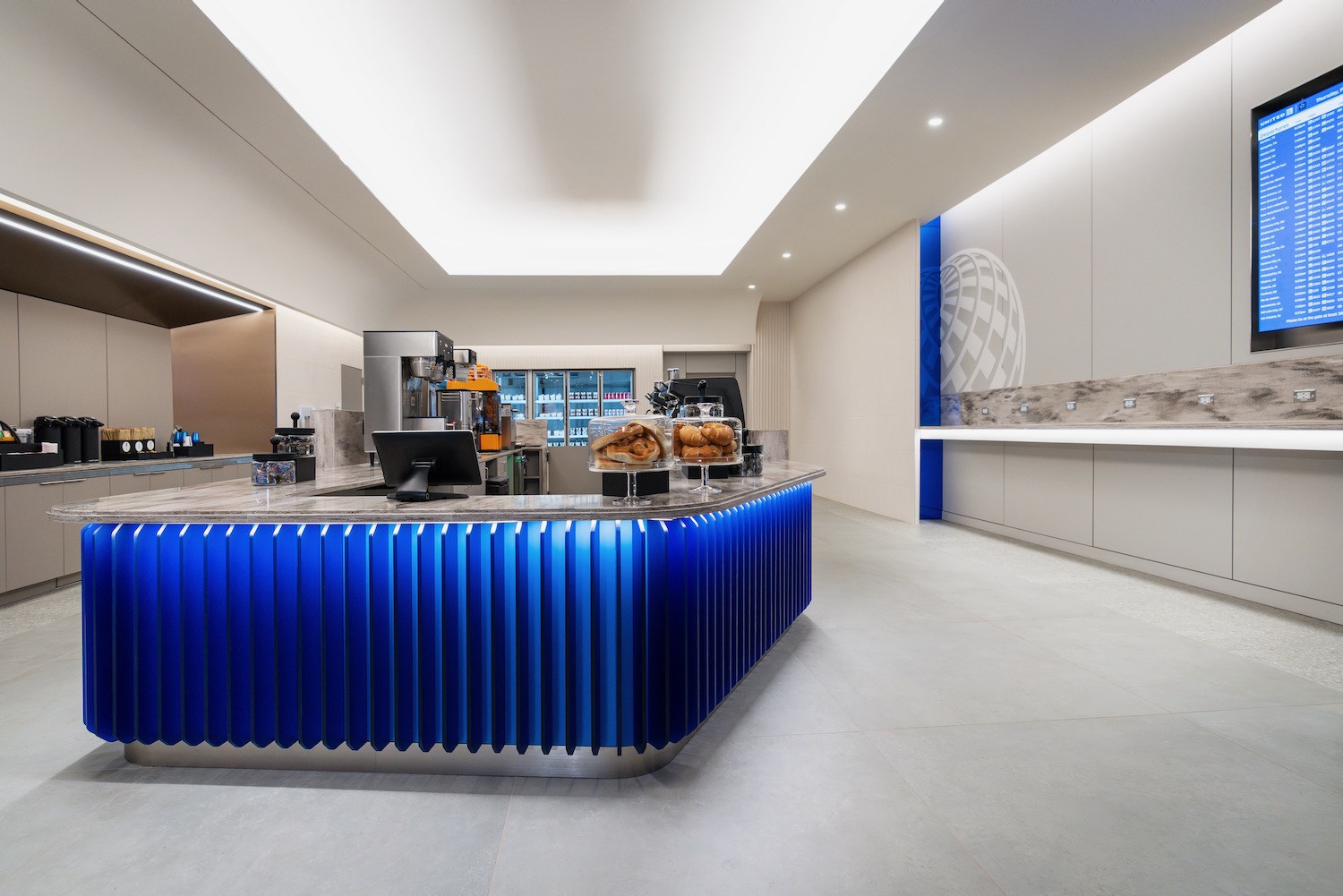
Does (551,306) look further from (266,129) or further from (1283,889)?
(1283,889)

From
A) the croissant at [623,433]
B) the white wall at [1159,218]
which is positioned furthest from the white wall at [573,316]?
the croissant at [623,433]

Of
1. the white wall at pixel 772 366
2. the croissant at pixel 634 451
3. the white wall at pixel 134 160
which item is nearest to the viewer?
the croissant at pixel 634 451

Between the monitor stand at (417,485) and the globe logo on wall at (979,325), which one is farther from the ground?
the globe logo on wall at (979,325)

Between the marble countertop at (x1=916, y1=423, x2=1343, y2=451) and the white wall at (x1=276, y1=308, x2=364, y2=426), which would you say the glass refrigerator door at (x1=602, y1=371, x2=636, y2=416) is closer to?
the white wall at (x1=276, y1=308, x2=364, y2=426)

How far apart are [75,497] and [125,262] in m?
1.87

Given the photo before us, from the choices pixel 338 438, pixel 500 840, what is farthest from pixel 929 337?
pixel 500 840

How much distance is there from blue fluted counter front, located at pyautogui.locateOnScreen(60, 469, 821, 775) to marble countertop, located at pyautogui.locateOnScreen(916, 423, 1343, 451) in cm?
366

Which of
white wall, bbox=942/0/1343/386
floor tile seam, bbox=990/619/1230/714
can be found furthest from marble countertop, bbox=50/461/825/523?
white wall, bbox=942/0/1343/386

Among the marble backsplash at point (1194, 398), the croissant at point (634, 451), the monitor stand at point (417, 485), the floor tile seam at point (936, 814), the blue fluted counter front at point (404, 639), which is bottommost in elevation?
the floor tile seam at point (936, 814)

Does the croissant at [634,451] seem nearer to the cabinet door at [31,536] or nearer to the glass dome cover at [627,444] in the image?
the glass dome cover at [627,444]

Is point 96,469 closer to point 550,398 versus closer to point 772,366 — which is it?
point 550,398

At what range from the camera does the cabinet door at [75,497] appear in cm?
434

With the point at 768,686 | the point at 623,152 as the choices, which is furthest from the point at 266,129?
the point at 768,686

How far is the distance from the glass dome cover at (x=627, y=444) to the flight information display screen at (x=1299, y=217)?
4055 mm
